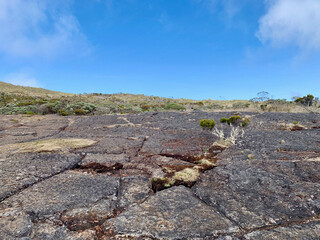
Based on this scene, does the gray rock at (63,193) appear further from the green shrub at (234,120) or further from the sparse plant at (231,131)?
the green shrub at (234,120)

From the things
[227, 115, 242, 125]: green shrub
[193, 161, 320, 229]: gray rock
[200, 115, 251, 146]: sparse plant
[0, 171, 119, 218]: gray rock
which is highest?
[227, 115, 242, 125]: green shrub

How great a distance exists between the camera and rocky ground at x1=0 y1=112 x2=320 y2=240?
6.65ft

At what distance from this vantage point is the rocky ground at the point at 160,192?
2027 mm

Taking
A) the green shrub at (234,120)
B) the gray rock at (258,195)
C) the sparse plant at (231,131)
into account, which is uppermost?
the green shrub at (234,120)

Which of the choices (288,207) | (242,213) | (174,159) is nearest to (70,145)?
(174,159)

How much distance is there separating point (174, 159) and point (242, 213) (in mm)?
2025

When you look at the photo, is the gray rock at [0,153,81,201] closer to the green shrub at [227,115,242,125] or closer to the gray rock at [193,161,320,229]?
the gray rock at [193,161,320,229]

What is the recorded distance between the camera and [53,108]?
16.5m

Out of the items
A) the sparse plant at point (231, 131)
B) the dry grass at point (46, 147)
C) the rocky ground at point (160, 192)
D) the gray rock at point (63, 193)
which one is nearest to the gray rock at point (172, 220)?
the rocky ground at point (160, 192)

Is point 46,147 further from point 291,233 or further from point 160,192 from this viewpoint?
point 291,233

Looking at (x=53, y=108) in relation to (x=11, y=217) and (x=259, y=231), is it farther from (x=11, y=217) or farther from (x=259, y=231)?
(x=259, y=231)

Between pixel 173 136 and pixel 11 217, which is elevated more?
pixel 173 136

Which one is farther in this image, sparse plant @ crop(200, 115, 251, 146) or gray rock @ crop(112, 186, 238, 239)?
sparse plant @ crop(200, 115, 251, 146)

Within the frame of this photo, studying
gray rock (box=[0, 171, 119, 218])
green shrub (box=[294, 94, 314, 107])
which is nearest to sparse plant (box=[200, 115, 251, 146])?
gray rock (box=[0, 171, 119, 218])
